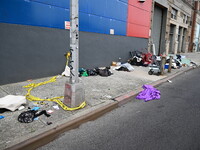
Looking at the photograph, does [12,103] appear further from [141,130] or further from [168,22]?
[168,22]

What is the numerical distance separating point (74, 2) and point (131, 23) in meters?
9.49

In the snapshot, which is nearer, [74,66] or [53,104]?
[74,66]

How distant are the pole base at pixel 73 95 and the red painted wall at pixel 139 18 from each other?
9.23m

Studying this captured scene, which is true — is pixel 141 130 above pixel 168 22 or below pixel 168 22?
below

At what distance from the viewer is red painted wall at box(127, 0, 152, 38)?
1191 centimetres

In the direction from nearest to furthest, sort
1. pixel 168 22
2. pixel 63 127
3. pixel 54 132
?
1. pixel 54 132
2. pixel 63 127
3. pixel 168 22

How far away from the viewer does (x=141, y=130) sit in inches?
129

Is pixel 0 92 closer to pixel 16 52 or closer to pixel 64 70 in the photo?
pixel 16 52

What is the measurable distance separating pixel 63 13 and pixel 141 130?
6205mm

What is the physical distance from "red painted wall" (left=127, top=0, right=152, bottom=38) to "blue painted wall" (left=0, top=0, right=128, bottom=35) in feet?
2.42

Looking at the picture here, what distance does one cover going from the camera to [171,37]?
71.9 feet

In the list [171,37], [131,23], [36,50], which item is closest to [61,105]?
[36,50]

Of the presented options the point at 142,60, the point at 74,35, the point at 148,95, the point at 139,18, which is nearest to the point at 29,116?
the point at 74,35

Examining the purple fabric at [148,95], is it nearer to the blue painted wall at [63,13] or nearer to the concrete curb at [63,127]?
the concrete curb at [63,127]
